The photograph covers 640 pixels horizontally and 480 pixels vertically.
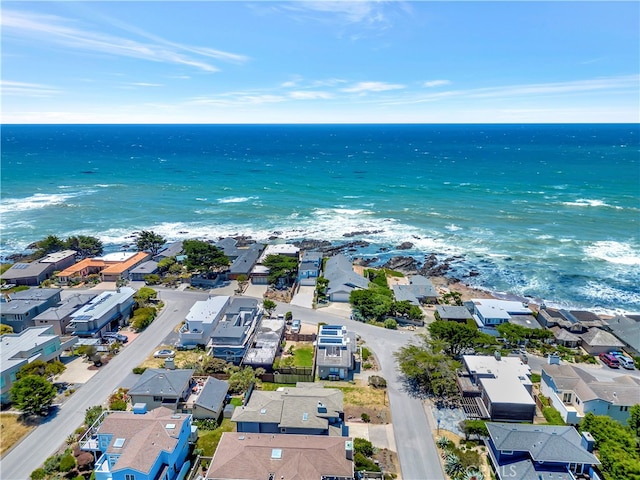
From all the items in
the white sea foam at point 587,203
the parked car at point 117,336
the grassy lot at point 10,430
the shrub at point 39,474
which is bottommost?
the parked car at point 117,336

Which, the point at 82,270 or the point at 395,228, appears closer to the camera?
the point at 82,270

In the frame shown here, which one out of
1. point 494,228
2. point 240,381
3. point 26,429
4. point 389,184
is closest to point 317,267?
point 240,381

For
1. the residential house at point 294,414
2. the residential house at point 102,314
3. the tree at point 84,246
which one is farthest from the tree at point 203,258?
the residential house at point 294,414

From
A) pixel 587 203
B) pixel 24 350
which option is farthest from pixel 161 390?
pixel 587 203

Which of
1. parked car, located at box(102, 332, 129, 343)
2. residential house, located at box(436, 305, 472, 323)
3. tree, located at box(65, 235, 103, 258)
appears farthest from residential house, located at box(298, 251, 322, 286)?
tree, located at box(65, 235, 103, 258)

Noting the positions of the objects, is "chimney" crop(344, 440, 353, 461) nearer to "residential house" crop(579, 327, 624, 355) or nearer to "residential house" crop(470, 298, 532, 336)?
"residential house" crop(470, 298, 532, 336)

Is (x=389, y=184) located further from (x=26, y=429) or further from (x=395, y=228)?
(x=26, y=429)

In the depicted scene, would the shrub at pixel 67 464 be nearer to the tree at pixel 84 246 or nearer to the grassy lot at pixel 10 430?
the grassy lot at pixel 10 430
